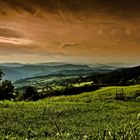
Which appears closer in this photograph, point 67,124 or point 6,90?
point 67,124

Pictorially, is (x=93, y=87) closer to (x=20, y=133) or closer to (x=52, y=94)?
(x=52, y=94)

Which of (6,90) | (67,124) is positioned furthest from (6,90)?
(67,124)

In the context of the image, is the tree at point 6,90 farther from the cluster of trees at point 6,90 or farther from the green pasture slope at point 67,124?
the green pasture slope at point 67,124

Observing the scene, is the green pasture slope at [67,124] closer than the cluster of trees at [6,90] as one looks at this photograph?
Yes

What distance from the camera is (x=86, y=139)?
1426 cm

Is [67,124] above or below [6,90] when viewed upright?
above

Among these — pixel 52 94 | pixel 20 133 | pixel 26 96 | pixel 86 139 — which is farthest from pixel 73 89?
pixel 86 139

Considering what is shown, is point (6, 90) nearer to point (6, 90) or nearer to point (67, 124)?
point (6, 90)

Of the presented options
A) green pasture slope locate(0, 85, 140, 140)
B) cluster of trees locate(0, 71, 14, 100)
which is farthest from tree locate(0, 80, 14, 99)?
green pasture slope locate(0, 85, 140, 140)

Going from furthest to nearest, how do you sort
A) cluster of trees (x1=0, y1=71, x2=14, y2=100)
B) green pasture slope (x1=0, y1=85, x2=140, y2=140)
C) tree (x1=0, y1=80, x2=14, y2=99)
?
tree (x1=0, y1=80, x2=14, y2=99), cluster of trees (x1=0, y1=71, x2=14, y2=100), green pasture slope (x1=0, y1=85, x2=140, y2=140)

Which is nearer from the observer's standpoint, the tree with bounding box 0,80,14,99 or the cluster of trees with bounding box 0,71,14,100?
the cluster of trees with bounding box 0,71,14,100

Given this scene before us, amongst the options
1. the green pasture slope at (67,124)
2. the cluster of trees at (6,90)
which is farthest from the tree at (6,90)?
the green pasture slope at (67,124)

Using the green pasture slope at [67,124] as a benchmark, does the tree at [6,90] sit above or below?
below

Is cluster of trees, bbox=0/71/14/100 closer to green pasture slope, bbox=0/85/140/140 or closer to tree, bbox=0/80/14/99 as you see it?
tree, bbox=0/80/14/99
